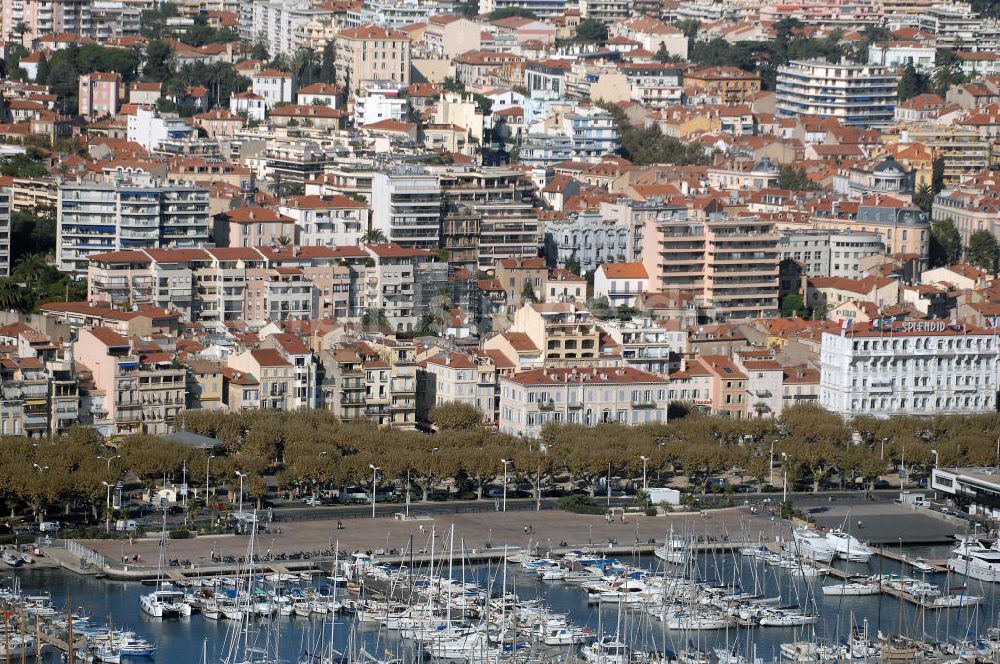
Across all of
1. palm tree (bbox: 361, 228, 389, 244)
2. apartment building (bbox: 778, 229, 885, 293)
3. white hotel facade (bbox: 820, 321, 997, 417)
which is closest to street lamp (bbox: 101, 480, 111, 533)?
white hotel facade (bbox: 820, 321, 997, 417)

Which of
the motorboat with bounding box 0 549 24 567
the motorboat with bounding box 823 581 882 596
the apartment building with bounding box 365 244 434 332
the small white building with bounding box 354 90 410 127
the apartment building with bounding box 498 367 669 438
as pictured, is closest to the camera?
the motorboat with bounding box 0 549 24 567

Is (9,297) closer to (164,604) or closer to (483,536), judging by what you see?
(483,536)

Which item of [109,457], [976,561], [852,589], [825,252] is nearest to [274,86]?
[825,252]

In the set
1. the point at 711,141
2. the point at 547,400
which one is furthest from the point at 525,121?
the point at 547,400

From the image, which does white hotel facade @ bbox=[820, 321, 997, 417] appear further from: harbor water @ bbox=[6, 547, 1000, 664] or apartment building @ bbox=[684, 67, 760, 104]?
apartment building @ bbox=[684, 67, 760, 104]

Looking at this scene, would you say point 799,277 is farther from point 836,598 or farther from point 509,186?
point 836,598

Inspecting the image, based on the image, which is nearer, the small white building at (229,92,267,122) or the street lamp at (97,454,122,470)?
the street lamp at (97,454,122,470)
